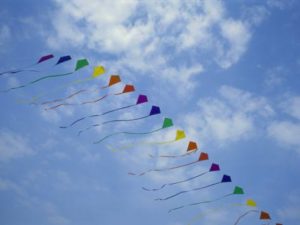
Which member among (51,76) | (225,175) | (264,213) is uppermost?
(51,76)

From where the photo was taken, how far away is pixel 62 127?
1292cm

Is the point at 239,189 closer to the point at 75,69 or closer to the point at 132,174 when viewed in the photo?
the point at 132,174

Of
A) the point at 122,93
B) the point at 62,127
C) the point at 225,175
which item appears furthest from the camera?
the point at 225,175

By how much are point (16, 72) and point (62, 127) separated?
10.0ft

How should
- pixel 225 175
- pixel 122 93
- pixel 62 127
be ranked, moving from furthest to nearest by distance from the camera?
pixel 225 175, pixel 122 93, pixel 62 127

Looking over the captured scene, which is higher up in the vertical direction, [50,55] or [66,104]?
[50,55]

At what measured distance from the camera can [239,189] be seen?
15172 millimetres

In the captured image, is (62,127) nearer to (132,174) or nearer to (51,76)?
(51,76)

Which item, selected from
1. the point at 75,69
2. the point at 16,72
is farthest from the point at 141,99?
the point at 16,72

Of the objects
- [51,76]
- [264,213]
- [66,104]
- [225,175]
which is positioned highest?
[51,76]

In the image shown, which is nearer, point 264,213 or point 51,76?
point 51,76

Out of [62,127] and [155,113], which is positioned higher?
[155,113]

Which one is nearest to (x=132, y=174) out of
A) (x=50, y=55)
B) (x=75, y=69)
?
(x=75, y=69)

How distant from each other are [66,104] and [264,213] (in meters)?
11.0
